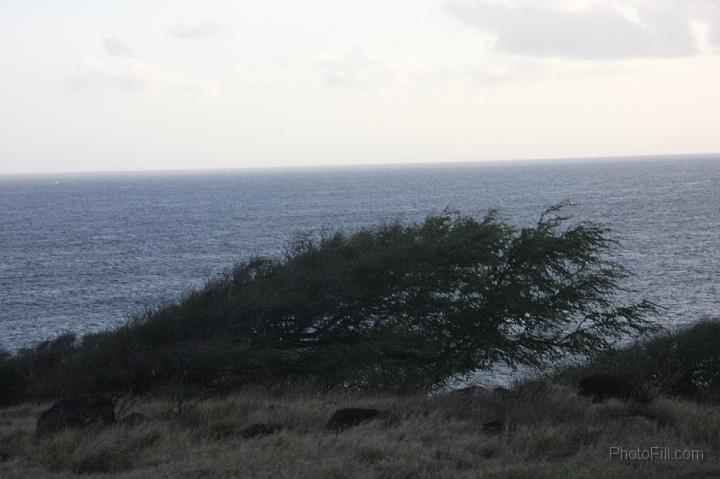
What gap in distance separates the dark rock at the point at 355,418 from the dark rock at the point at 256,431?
798 mm

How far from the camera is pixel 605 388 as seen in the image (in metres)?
15.2

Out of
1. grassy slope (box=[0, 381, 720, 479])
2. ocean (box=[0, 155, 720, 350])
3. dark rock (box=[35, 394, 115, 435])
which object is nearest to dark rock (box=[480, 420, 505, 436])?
grassy slope (box=[0, 381, 720, 479])

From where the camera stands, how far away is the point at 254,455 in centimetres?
1066

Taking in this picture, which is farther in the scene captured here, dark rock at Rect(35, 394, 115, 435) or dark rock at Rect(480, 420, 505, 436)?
dark rock at Rect(35, 394, 115, 435)

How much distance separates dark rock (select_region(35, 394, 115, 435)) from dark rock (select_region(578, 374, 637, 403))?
7.84m

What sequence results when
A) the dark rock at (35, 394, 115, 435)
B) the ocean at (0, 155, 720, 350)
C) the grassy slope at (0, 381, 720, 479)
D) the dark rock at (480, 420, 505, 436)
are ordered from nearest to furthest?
the grassy slope at (0, 381, 720, 479)
the dark rock at (480, 420, 505, 436)
the dark rock at (35, 394, 115, 435)
the ocean at (0, 155, 720, 350)

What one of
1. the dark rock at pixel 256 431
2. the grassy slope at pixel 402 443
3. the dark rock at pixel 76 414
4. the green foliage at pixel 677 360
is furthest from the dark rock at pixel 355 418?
the green foliage at pixel 677 360

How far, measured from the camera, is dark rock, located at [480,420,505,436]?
482 inches

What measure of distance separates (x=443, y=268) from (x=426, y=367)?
115 inches

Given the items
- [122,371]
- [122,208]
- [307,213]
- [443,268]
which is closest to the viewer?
[122,371]

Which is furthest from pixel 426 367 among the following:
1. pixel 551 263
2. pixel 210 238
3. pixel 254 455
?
pixel 210 238

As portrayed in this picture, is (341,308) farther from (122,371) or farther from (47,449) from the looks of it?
(47,449)

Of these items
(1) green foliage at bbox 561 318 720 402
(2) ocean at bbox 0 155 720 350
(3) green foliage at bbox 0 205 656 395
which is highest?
(3) green foliage at bbox 0 205 656 395

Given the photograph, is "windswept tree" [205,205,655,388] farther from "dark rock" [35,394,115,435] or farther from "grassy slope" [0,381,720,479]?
"dark rock" [35,394,115,435]
